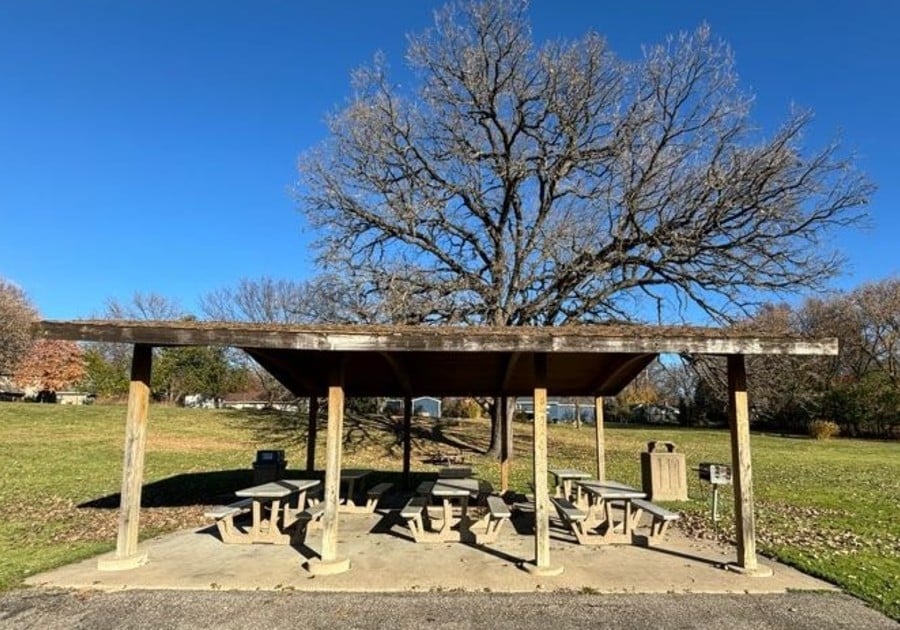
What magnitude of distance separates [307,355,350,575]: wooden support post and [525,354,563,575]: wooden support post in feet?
6.56

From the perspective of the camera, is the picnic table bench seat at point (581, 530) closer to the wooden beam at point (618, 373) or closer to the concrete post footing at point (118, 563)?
the wooden beam at point (618, 373)

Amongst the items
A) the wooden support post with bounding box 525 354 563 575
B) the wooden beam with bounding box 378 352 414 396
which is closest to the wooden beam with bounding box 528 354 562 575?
the wooden support post with bounding box 525 354 563 575

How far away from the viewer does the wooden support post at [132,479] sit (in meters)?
6.24

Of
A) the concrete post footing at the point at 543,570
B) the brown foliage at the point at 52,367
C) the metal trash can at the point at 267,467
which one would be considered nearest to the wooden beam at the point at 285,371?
the metal trash can at the point at 267,467

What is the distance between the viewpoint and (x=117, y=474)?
46.3ft

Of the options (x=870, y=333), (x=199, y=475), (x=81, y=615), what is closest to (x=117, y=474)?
(x=199, y=475)

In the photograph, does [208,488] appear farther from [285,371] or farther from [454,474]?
[454,474]

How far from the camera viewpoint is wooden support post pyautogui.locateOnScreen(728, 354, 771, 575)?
6289mm

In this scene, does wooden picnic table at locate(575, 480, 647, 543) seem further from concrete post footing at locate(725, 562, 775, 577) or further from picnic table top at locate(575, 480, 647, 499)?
concrete post footing at locate(725, 562, 775, 577)

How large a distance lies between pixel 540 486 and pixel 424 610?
1854mm

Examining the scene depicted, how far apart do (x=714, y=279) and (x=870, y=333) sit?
31.3 meters

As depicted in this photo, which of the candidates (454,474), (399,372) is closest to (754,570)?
(399,372)

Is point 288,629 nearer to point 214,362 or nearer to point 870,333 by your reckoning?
point 214,362

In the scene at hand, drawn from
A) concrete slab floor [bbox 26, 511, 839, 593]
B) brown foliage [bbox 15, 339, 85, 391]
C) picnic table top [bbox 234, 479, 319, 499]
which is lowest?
concrete slab floor [bbox 26, 511, 839, 593]
